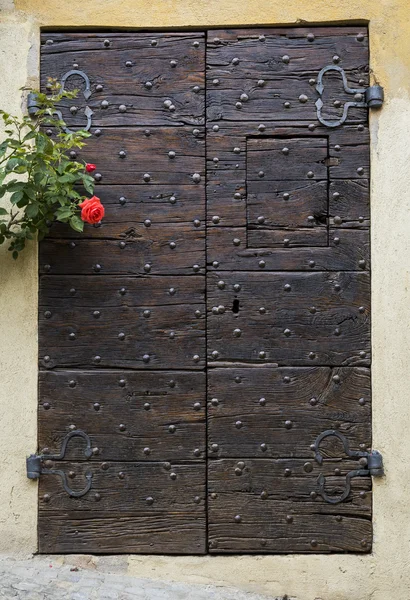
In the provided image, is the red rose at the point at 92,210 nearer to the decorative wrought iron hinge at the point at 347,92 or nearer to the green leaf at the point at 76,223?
the green leaf at the point at 76,223

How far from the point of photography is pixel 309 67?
3.11m

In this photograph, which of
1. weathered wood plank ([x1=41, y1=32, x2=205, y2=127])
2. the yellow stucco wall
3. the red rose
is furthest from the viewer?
weathered wood plank ([x1=41, y1=32, x2=205, y2=127])

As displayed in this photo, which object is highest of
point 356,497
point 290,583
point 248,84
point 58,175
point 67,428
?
point 248,84

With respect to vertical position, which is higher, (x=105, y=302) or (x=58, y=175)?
(x=58, y=175)

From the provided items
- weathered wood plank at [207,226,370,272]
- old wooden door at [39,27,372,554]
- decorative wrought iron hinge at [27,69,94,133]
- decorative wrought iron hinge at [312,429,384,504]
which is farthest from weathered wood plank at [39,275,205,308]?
decorative wrought iron hinge at [312,429,384,504]

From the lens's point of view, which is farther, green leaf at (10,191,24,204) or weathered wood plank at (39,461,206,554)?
weathered wood plank at (39,461,206,554)

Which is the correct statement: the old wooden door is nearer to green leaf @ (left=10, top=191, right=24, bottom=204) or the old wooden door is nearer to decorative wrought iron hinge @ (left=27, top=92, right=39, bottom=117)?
decorative wrought iron hinge @ (left=27, top=92, right=39, bottom=117)

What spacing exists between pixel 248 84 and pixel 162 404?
4.43 feet

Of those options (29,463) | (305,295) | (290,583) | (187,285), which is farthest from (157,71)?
(290,583)

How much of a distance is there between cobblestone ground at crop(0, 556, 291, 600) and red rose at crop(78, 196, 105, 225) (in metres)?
1.34

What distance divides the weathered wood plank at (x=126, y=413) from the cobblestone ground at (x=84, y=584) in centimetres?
42

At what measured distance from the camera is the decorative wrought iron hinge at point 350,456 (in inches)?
118

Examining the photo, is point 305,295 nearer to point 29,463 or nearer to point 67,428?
point 67,428

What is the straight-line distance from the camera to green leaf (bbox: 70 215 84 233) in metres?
2.90
